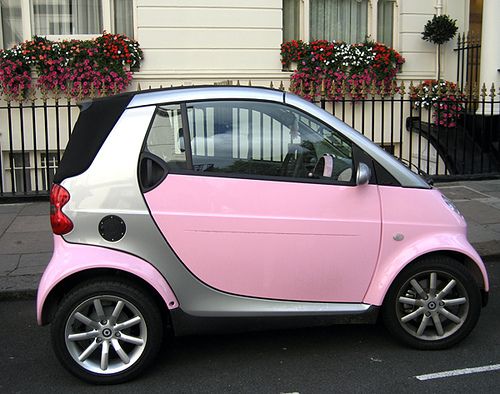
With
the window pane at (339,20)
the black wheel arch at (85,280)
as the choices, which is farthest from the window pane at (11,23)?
the black wheel arch at (85,280)

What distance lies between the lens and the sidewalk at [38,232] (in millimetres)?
5641

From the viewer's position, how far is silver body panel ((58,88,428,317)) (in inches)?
142

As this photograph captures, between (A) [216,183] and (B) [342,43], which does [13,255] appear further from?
(B) [342,43]

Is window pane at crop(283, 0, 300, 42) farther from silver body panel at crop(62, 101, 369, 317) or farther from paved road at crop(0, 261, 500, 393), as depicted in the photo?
silver body panel at crop(62, 101, 369, 317)

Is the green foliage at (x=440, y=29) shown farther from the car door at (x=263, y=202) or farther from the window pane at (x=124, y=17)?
the car door at (x=263, y=202)

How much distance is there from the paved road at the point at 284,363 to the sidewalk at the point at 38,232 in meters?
1.04

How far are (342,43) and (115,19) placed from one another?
13.2 ft

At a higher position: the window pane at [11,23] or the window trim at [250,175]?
the window pane at [11,23]

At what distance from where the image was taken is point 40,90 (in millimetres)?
9570

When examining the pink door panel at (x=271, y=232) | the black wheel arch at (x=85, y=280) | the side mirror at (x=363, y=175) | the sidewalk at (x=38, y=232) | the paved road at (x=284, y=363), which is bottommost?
the paved road at (x=284, y=363)

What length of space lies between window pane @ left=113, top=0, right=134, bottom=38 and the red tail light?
23.2 feet

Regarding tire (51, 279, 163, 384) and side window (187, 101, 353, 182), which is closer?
tire (51, 279, 163, 384)

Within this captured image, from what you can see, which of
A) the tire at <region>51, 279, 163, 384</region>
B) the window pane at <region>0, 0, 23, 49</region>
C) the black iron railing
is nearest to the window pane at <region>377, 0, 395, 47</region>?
the black iron railing

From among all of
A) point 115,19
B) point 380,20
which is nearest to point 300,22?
point 380,20
